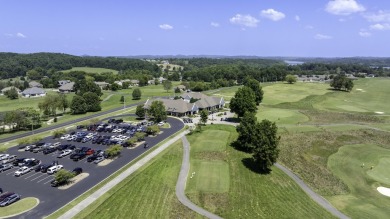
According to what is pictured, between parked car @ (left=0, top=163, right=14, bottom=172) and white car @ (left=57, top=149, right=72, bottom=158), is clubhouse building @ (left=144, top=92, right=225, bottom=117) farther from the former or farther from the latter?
parked car @ (left=0, top=163, right=14, bottom=172)

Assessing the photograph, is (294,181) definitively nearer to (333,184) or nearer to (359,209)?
(333,184)

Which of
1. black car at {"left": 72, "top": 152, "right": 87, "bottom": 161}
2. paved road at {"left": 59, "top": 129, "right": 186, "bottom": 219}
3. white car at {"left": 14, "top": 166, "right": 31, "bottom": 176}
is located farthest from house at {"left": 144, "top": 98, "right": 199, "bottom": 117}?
white car at {"left": 14, "top": 166, "right": 31, "bottom": 176}

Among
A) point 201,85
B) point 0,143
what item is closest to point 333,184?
point 0,143

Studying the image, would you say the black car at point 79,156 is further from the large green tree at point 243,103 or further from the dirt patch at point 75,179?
the large green tree at point 243,103

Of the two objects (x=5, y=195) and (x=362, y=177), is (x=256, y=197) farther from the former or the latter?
(x=5, y=195)

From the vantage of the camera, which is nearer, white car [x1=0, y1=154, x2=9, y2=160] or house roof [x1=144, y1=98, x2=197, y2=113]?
white car [x1=0, y1=154, x2=9, y2=160]

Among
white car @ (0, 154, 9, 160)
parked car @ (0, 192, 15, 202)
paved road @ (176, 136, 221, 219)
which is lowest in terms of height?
paved road @ (176, 136, 221, 219)

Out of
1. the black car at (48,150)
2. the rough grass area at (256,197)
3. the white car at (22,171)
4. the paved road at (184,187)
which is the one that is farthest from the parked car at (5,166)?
the rough grass area at (256,197)

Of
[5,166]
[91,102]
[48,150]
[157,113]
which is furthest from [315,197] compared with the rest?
[91,102]
